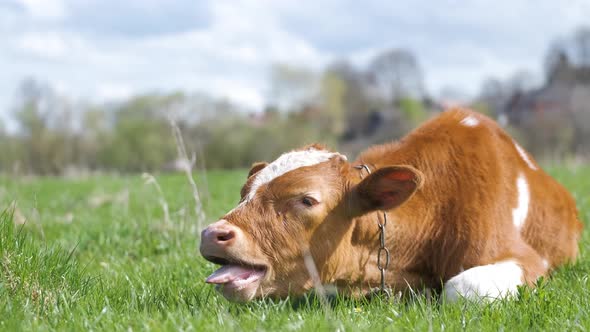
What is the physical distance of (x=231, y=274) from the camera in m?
3.96

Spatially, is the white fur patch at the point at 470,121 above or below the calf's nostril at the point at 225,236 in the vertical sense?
above

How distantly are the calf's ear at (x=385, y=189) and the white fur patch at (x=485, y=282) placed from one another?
2.18 ft

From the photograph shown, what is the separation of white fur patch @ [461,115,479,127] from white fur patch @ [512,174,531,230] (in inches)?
22.2

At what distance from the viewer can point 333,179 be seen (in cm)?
432

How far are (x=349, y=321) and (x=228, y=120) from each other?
130ft

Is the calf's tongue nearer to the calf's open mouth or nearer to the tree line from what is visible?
the calf's open mouth

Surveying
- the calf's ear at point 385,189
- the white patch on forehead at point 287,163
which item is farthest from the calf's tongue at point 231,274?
the calf's ear at point 385,189

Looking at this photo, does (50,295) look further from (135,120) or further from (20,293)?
(135,120)

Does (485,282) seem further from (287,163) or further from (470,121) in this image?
(470,121)

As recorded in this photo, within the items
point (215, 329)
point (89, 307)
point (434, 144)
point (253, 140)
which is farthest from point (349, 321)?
point (253, 140)

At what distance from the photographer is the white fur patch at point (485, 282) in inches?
162

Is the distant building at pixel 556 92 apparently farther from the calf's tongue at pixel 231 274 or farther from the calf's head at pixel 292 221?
the calf's tongue at pixel 231 274

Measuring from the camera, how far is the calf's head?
3.97 metres

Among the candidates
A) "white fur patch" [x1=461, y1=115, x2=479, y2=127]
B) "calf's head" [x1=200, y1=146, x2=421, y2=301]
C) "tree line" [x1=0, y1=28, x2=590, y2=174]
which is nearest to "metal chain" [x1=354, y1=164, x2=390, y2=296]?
"calf's head" [x1=200, y1=146, x2=421, y2=301]
